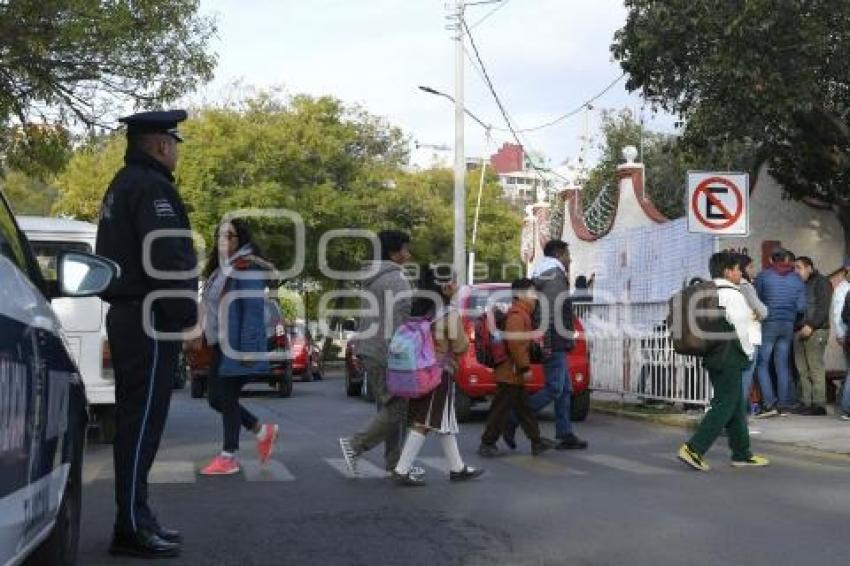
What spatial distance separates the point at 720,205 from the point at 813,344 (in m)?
2.36

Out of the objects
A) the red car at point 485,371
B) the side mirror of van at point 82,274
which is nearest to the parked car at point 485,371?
the red car at point 485,371

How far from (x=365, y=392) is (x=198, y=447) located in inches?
294

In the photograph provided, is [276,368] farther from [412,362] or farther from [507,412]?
[412,362]

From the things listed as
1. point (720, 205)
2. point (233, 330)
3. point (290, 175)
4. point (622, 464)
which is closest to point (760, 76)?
point (720, 205)

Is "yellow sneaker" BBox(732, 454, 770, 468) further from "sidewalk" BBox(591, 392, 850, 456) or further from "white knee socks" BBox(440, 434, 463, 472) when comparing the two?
"white knee socks" BBox(440, 434, 463, 472)

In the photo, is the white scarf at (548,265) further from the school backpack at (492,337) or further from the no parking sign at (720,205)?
the no parking sign at (720,205)

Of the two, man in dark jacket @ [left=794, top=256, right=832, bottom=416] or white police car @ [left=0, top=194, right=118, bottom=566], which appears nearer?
white police car @ [left=0, top=194, right=118, bottom=566]

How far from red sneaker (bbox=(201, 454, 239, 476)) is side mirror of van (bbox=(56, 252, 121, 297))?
4237mm

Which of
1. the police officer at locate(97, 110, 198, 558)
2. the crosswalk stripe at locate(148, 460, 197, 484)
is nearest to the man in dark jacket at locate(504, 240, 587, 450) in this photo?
the crosswalk stripe at locate(148, 460, 197, 484)

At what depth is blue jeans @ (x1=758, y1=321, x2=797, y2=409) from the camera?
44.6ft

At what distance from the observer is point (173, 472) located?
8617mm

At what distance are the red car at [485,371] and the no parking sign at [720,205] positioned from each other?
6.02 feet

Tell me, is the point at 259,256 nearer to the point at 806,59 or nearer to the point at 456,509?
the point at 456,509

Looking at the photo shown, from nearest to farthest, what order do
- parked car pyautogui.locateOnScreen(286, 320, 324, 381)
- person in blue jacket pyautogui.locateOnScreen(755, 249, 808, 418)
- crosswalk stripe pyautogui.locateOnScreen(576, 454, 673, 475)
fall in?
1. crosswalk stripe pyautogui.locateOnScreen(576, 454, 673, 475)
2. person in blue jacket pyautogui.locateOnScreen(755, 249, 808, 418)
3. parked car pyautogui.locateOnScreen(286, 320, 324, 381)
